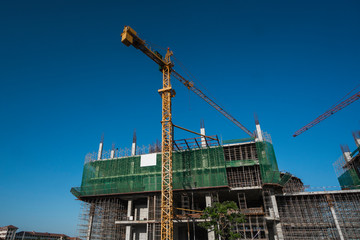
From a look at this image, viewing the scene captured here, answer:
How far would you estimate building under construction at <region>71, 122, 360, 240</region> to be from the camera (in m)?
34.2

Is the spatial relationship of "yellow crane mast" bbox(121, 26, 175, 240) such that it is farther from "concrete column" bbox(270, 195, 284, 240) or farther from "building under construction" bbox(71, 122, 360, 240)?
"concrete column" bbox(270, 195, 284, 240)

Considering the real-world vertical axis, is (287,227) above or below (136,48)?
below

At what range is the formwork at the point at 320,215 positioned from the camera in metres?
33.2

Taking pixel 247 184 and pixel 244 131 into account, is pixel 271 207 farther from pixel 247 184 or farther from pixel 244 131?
pixel 244 131

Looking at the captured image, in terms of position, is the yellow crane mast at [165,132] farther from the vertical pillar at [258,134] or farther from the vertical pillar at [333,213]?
the vertical pillar at [333,213]

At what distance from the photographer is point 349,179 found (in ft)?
156

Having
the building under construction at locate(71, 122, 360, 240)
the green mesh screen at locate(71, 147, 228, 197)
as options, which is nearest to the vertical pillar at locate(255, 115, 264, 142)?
the building under construction at locate(71, 122, 360, 240)

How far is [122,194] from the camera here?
40750 millimetres

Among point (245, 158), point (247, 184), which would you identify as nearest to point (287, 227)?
point (247, 184)

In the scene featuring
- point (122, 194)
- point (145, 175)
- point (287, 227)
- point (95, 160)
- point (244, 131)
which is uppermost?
point (244, 131)

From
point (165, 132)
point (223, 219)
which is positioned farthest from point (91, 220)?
point (223, 219)

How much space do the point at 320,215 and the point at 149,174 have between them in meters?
28.5

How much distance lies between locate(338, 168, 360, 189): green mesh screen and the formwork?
10.4 metres

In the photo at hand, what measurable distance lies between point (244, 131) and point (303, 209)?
94.9ft
